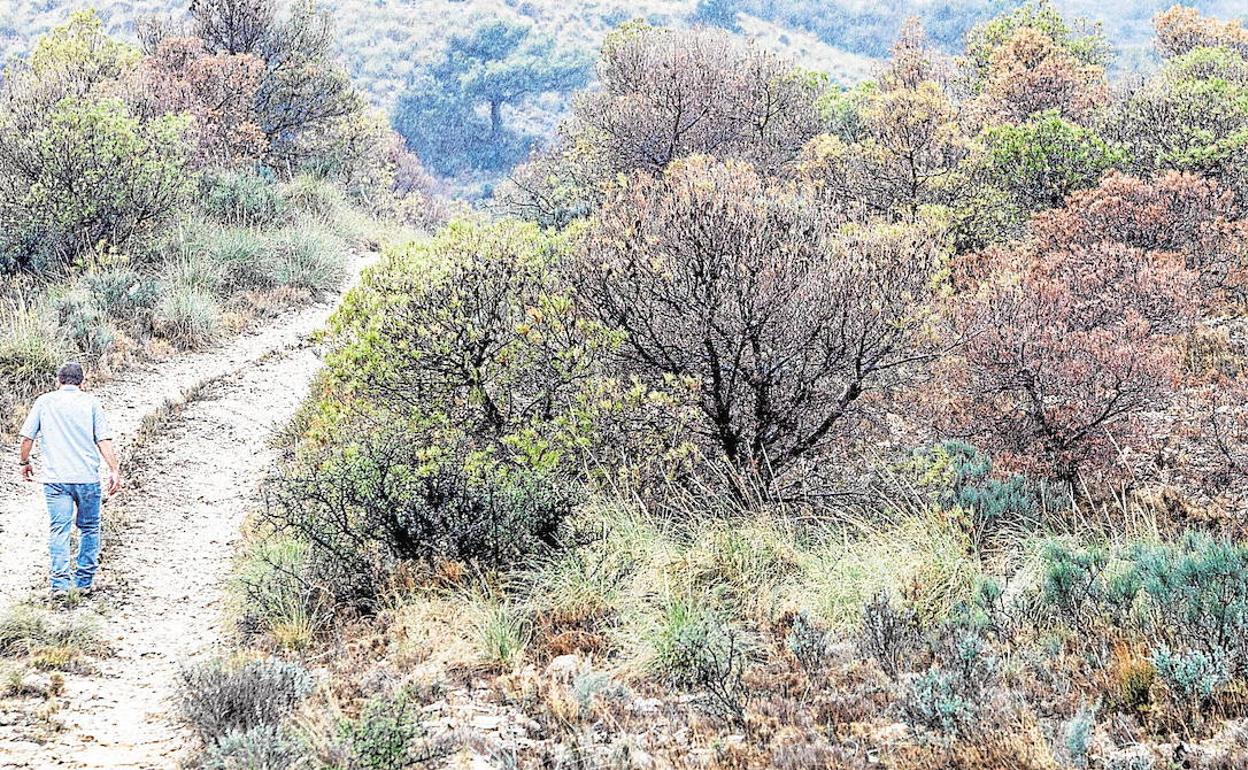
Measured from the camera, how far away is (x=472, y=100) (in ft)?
179

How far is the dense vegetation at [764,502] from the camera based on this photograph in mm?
3957

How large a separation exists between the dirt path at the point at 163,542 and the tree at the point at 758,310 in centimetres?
382

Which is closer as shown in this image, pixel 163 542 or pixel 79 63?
pixel 163 542

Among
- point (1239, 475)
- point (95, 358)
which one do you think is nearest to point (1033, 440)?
point (1239, 475)

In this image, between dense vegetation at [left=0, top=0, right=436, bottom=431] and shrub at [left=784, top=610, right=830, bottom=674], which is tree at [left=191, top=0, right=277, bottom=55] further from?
shrub at [left=784, top=610, right=830, bottom=674]

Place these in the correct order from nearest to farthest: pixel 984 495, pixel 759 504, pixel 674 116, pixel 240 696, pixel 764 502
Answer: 1. pixel 240 696
2. pixel 759 504
3. pixel 764 502
4. pixel 984 495
5. pixel 674 116

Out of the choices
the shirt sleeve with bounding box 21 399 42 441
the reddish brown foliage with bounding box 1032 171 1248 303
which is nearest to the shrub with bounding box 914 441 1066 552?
the reddish brown foliage with bounding box 1032 171 1248 303

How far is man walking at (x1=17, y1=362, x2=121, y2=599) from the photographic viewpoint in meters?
6.92

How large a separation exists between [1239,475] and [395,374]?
7047 millimetres

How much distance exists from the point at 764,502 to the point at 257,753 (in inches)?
178

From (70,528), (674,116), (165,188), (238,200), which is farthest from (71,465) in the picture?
(674,116)

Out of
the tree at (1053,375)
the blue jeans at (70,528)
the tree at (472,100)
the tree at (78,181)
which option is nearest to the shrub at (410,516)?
the blue jeans at (70,528)

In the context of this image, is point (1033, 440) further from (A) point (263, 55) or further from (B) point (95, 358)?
(A) point (263, 55)

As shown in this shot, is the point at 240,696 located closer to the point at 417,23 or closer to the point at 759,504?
the point at 759,504
